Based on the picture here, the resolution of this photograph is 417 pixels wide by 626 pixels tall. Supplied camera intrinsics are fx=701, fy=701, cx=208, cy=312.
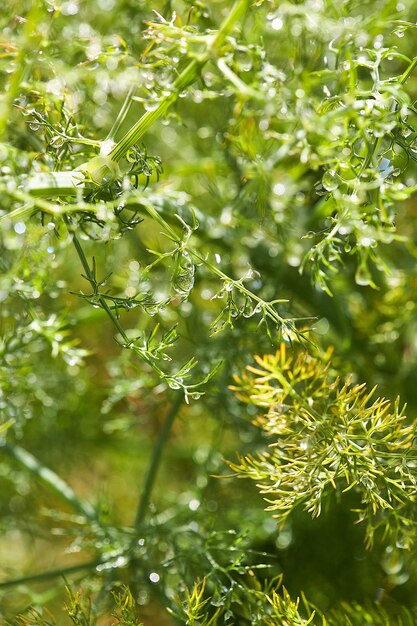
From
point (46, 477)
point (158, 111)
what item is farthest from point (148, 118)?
point (46, 477)

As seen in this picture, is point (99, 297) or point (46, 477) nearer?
point (99, 297)

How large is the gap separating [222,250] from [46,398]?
16 cm

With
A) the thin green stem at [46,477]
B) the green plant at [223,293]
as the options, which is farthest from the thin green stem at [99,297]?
the thin green stem at [46,477]

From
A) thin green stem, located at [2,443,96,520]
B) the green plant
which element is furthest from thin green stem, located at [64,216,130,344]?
thin green stem, located at [2,443,96,520]

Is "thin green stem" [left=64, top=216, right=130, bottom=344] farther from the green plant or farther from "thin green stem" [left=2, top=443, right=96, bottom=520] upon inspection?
"thin green stem" [left=2, top=443, right=96, bottom=520]

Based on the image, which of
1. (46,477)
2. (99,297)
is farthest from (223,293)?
(46,477)

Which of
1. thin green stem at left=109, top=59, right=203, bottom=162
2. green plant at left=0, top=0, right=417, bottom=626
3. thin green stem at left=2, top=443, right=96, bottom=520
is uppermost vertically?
thin green stem at left=109, top=59, right=203, bottom=162

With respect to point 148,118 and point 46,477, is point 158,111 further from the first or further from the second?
point 46,477

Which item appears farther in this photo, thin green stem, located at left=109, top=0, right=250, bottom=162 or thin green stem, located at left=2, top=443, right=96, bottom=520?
thin green stem, located at left=2, top=443, right=96, bottom=520

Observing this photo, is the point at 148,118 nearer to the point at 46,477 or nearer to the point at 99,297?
the point at 99,297

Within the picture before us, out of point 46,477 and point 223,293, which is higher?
point 223,293

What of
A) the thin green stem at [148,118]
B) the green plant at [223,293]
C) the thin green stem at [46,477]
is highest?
the thin green stem at [148,118]

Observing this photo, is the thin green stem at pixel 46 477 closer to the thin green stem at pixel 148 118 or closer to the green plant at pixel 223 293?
the green plant at pixel 223 293

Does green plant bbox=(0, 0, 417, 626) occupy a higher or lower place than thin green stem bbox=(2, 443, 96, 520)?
higher
